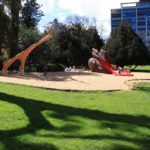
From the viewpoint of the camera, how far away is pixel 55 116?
10055 mm

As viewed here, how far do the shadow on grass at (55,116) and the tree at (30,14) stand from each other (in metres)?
48.9

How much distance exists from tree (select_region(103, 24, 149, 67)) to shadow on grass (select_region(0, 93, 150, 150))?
33.7 meters

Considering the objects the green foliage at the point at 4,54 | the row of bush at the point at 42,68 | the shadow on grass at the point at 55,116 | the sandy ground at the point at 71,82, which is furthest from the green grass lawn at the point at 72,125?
the green foliage at the point at 4,54

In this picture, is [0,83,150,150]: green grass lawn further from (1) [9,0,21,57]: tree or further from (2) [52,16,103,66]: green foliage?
(2) [52,16,103,66]: green foliage

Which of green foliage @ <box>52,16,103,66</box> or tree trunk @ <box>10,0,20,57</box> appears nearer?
tree trunk @ <box>10,0,20,57</box>

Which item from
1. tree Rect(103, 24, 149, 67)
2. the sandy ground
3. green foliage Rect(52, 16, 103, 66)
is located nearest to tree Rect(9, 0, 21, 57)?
the sandy ground

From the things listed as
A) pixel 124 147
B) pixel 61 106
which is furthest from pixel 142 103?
pixel 124 147

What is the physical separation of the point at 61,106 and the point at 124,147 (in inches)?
185

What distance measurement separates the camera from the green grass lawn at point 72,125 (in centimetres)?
744

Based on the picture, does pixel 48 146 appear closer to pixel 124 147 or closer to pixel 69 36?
pixel 124 147

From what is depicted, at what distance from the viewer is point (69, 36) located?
4906 centimetres

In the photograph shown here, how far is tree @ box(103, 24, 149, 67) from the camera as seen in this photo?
45375mm

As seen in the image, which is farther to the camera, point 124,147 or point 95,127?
point 95,127

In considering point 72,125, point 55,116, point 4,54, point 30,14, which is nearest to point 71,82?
point 55,116
